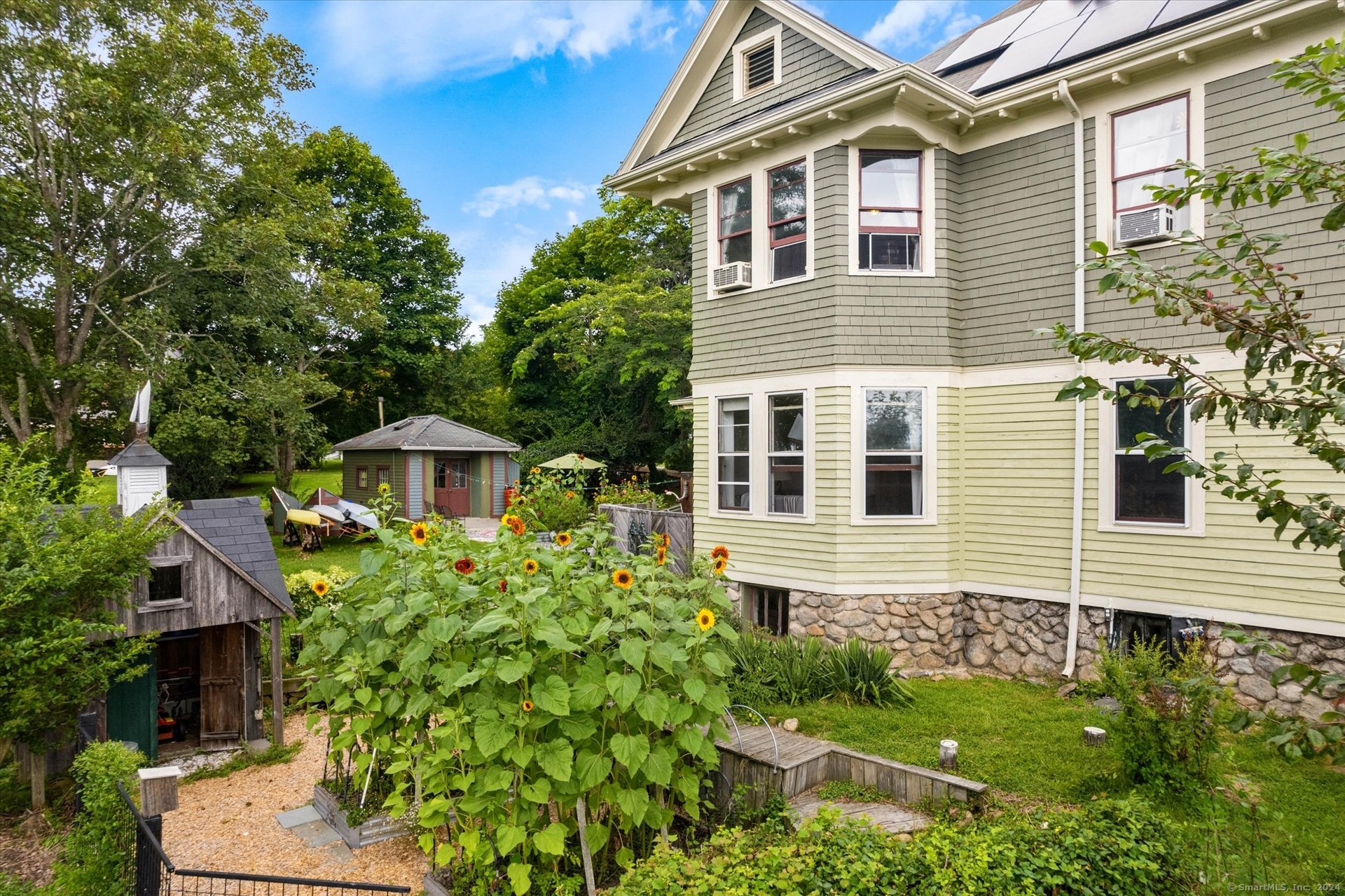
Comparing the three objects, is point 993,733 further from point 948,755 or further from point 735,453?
point 735,453

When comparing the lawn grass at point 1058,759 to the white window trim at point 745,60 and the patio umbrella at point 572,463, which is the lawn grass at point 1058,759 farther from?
the patio umbrella at point 572,463

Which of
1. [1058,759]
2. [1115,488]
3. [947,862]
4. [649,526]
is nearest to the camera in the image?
[947,862]

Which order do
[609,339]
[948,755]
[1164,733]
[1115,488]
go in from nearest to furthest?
[1164,733] → [948,755] → [1115,488] → [609,339]

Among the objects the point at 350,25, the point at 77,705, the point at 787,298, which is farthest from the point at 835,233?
the point at 350,25

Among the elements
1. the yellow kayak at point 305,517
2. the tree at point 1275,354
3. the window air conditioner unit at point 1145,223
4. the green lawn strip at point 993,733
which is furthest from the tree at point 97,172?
the tree at point 1275,354

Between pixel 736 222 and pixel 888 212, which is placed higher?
pixel 736 222

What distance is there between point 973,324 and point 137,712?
10.1 metres

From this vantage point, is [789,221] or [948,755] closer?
[948,755]

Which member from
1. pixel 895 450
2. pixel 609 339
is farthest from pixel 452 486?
pixel 895 450

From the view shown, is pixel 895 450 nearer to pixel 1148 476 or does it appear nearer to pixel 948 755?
pixel 1148 476

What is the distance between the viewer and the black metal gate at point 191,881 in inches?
166

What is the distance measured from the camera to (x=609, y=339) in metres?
22.6

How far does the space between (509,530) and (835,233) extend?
5829mm

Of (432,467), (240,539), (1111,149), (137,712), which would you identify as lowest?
(137,712)
